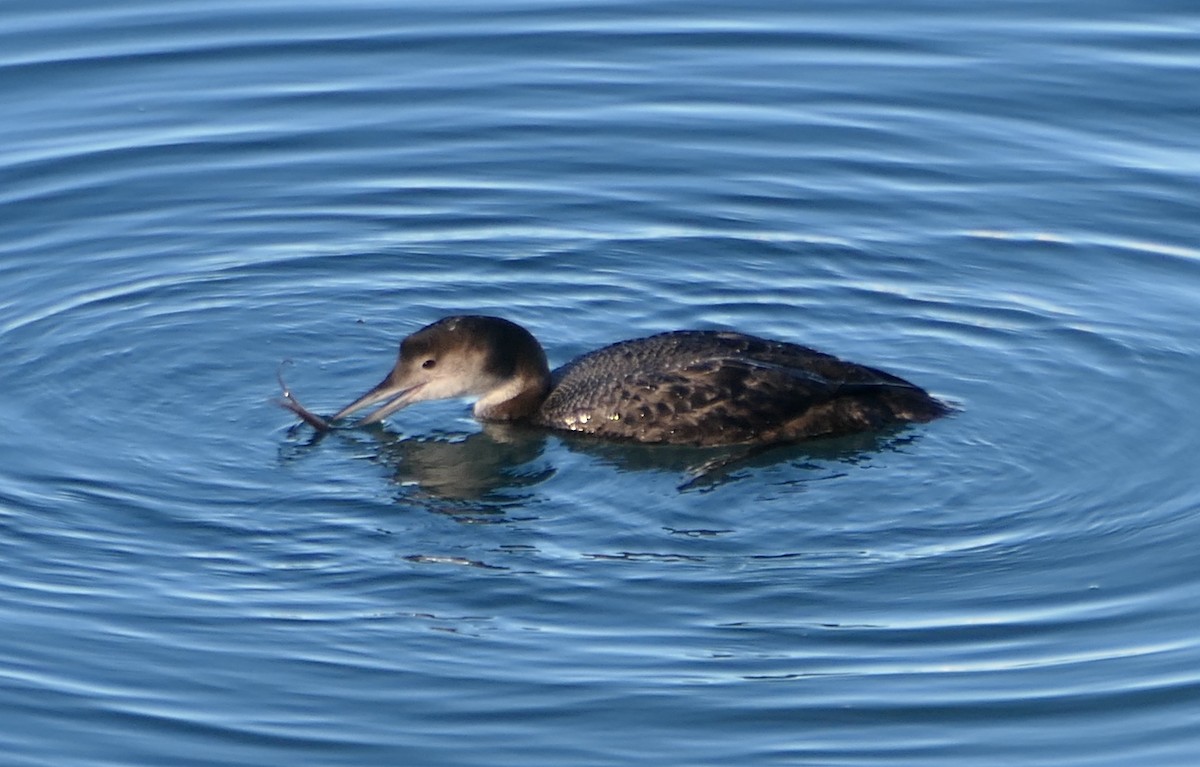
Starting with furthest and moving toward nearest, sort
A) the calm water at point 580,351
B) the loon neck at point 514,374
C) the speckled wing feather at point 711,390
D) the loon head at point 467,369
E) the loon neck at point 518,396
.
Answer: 1. the loon neck at point 518,396
2. the loon neck at point 514,374
3. the loon head at point 467,369
4. the speckled wing feather at point 711,390
5. the calm water at point 580,351

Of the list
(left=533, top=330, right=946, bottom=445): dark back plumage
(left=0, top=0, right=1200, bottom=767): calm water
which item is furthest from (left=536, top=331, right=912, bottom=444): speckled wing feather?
(left=0, top=0, right=1200, bottom=767): calm water

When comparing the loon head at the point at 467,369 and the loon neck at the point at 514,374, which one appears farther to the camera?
the loon neck at the point at 514,374

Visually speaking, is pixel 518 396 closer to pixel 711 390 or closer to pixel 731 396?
pixel 711 390

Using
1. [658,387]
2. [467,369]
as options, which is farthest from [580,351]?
[658,387]

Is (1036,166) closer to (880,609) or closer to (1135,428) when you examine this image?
(1135,428)

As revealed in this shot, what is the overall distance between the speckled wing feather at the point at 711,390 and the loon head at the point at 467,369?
269mm

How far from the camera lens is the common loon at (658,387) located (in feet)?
39.8

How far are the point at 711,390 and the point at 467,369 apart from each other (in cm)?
143

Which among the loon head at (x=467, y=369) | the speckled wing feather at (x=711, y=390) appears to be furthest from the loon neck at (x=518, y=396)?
the speckled wing feather at (x=711, y=390)

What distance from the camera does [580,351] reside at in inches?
531

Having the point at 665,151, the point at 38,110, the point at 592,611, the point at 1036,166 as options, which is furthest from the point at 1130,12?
the point at 592,611

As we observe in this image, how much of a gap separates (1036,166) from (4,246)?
291 inches

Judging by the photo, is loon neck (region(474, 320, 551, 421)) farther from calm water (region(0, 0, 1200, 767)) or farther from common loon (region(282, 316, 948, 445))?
calm water (region(0, 0, 1200, 767))

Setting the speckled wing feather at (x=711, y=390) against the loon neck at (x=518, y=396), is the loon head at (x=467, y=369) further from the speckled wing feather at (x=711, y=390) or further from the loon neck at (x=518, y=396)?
the speckled wing feather at (x=711, y=390)
